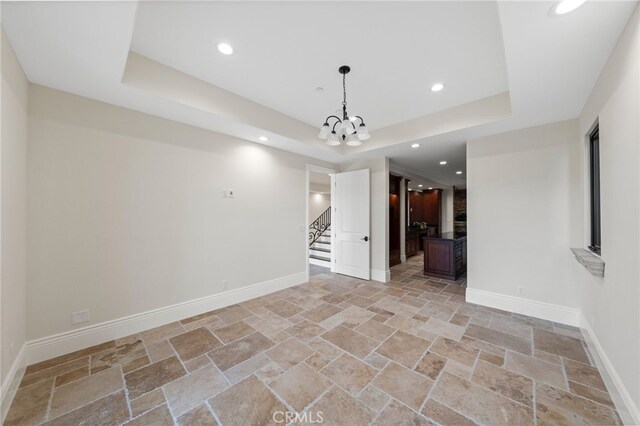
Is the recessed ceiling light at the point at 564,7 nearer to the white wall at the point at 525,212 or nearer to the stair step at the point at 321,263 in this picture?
the white wall at the point at 525,212

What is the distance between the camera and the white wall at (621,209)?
4.82 ft

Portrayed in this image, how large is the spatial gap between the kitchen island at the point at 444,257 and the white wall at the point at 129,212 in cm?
372

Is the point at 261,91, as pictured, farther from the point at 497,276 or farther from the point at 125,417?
the point at 497,276

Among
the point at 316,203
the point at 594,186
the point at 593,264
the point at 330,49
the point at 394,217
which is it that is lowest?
the point at 593,264

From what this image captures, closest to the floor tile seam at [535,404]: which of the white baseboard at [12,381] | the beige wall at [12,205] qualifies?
the white baseboard at [12,381]

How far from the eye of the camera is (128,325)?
8.75 ft

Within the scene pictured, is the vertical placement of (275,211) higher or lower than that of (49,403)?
higher

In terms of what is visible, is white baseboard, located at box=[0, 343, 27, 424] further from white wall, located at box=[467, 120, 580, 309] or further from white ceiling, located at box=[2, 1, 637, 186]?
white wall, located at box=[467, 120, 580, 309]

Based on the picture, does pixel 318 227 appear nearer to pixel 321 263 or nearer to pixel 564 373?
pixel 321 263

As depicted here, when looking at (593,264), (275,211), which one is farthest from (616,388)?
(275,211)

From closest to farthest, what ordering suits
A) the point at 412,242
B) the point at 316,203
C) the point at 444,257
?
the point at 444,257 → the point at 412,242 → the point at 316,203

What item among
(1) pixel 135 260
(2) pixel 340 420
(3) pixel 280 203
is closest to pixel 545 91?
(2) pixel 340 420

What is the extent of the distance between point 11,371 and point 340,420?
2598 mm

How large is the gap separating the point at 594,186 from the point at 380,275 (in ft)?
10.8
